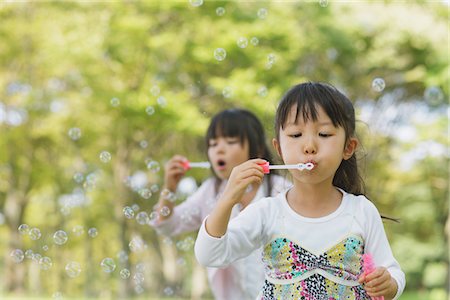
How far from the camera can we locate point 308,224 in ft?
7.85

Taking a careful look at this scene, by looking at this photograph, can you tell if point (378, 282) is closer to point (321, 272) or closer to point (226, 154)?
point (321, 272)

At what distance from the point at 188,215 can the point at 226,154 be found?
50 centimetres

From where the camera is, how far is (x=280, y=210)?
2.45 m

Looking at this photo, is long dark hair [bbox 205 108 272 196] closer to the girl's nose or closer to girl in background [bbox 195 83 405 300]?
girl in background [bbox 195 83 405 300]

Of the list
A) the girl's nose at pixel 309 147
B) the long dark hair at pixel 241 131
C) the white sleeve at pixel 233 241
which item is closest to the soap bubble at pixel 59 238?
the long dark hair at pixel 241 131

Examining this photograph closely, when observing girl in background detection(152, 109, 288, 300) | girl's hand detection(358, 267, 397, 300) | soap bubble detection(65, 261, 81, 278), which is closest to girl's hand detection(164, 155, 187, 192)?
girl in background detection(152, 109, 288, 300)

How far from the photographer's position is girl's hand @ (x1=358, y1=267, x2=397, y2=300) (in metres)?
2.20

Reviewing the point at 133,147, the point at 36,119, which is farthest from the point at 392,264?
the point at 36,119

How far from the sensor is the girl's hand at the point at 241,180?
2264mm

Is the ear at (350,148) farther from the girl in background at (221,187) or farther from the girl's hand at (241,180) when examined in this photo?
the girl in background at (221,187)

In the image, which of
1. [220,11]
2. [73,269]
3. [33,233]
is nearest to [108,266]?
[73,269]

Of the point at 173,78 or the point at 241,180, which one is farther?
the point at 173,78

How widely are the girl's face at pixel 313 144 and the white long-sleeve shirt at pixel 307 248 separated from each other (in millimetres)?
152

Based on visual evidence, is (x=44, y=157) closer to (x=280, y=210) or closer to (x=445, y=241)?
(x=445, y=241)
